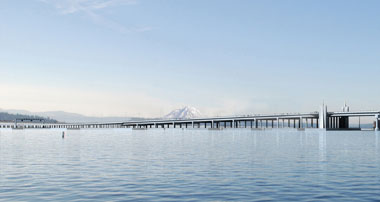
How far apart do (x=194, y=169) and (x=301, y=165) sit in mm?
12358

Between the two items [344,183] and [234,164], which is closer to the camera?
[344,183]

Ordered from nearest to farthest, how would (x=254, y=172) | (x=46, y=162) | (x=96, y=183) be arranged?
(x=96, y=183), (x=254, y=172), (x=46, y=162)

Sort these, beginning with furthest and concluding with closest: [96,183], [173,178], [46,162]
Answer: [46,162] → [173,178] → [96,183]

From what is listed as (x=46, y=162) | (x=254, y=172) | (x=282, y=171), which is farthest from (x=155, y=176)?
(x=46, y=162)

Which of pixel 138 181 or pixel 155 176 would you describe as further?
pixel 155 176

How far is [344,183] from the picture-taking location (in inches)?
1353

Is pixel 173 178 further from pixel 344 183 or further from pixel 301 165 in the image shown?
pixel 301 165

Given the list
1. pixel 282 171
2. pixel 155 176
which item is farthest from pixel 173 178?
pixel 282 171

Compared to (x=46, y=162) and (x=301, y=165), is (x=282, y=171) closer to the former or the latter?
(x=301, y=165)

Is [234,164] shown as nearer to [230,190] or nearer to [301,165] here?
[301,165]

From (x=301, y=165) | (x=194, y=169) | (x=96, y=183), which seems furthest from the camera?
(x=301, y=165)

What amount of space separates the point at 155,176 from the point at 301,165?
1792 centimetres

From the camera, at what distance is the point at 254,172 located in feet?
134

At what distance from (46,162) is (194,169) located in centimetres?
1908
